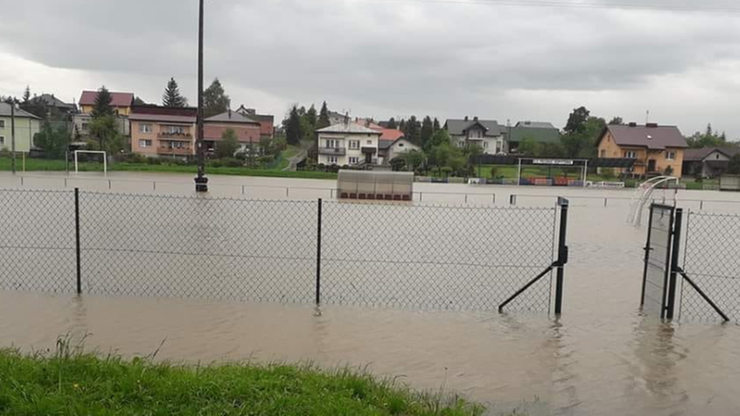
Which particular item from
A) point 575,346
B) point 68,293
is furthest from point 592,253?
point 68,293

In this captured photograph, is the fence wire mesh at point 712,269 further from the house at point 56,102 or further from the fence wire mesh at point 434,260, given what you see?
the house at point 56,102

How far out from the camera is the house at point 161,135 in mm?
75000

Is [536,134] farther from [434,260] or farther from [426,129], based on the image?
[434,260]

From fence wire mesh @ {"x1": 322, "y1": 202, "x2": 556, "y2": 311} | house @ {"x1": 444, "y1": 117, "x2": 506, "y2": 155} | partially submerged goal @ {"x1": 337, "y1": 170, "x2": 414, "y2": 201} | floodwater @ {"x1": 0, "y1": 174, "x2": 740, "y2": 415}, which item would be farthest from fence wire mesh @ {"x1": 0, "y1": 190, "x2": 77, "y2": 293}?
house @ {"x1": 444, "y1": 117, "x2": 506, "y2": 155}

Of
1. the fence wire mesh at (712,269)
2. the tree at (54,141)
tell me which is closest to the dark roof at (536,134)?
the tree at (54,141)

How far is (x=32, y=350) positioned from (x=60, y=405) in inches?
90.7

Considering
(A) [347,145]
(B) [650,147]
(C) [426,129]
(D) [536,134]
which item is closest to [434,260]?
(A) [347,145]

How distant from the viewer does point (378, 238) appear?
1436 cm

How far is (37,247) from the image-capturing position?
10.7 metres

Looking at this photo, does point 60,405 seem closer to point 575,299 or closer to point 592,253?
point 575,299

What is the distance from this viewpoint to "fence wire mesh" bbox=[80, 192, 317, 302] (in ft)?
26.6

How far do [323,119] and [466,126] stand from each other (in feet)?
108

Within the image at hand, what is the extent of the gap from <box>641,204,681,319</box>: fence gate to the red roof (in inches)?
4509

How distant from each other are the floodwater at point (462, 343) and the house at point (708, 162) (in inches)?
3292
